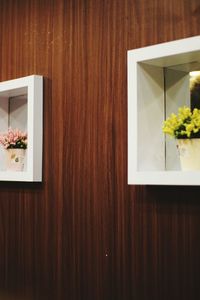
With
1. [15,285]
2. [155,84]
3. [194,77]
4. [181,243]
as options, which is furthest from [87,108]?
[15,285]

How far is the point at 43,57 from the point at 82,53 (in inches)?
10.5

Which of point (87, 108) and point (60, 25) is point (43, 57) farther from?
point (87, 108)

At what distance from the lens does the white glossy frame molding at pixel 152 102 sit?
1.79 meters

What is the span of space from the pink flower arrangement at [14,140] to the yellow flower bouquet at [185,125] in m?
0.94

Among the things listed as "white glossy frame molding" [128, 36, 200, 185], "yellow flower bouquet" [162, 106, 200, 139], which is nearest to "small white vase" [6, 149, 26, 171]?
"white glossy frame molding" [128, 36, 200, 185]

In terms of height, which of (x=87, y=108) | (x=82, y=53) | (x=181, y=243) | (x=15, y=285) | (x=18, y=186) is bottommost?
(x=15, y=285)

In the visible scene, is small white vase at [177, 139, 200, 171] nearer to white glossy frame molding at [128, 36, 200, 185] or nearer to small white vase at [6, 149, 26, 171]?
white glossy frame molding at [128, 36, 200, 185]

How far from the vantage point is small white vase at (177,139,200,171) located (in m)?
1.69

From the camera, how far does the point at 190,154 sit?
1.70 metres

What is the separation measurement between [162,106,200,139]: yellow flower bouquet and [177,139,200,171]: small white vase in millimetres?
20

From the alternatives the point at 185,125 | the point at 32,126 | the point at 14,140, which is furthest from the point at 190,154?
the point at 14,140

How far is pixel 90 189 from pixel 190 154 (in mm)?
578

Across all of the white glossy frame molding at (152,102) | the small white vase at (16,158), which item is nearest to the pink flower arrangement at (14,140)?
the small white vase at (16,158)

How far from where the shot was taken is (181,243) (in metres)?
1.78
